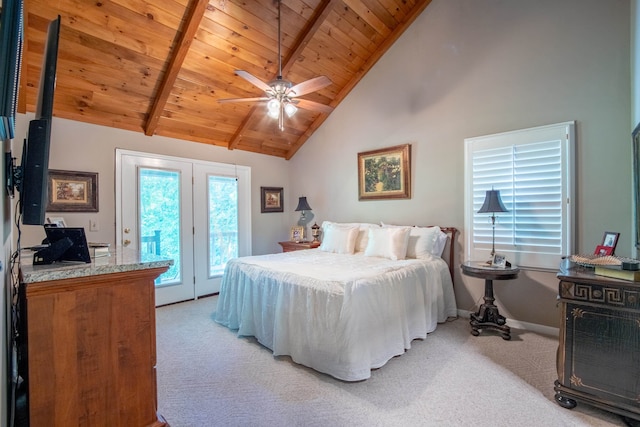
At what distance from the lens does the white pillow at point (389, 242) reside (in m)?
3.49

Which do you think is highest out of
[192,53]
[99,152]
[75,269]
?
[192,53]

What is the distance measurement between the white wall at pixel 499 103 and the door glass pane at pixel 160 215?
2461mm

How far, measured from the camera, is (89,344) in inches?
51.5

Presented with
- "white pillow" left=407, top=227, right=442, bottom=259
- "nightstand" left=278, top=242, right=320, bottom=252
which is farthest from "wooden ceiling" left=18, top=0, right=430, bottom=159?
"white pillow" left=407, top=227, right=442, bottom=259

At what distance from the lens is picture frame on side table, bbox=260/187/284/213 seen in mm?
5395

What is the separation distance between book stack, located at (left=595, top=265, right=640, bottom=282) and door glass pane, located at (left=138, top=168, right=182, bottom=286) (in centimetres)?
419

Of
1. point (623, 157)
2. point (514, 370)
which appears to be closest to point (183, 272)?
point (514, 370)

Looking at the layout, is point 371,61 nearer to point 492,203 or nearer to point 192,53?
point 192,53

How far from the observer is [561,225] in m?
2.94

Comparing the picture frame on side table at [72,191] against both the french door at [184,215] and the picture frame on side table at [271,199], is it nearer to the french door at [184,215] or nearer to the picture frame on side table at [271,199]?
the french door at [184,215]

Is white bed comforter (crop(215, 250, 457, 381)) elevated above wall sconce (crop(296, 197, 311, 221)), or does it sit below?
below

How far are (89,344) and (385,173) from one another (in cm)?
372

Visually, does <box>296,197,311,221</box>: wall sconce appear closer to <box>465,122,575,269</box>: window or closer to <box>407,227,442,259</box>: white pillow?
<box>407,227,442,259</box>: white pillow

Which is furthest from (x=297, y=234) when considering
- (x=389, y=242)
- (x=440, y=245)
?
(x=440, y=245)
